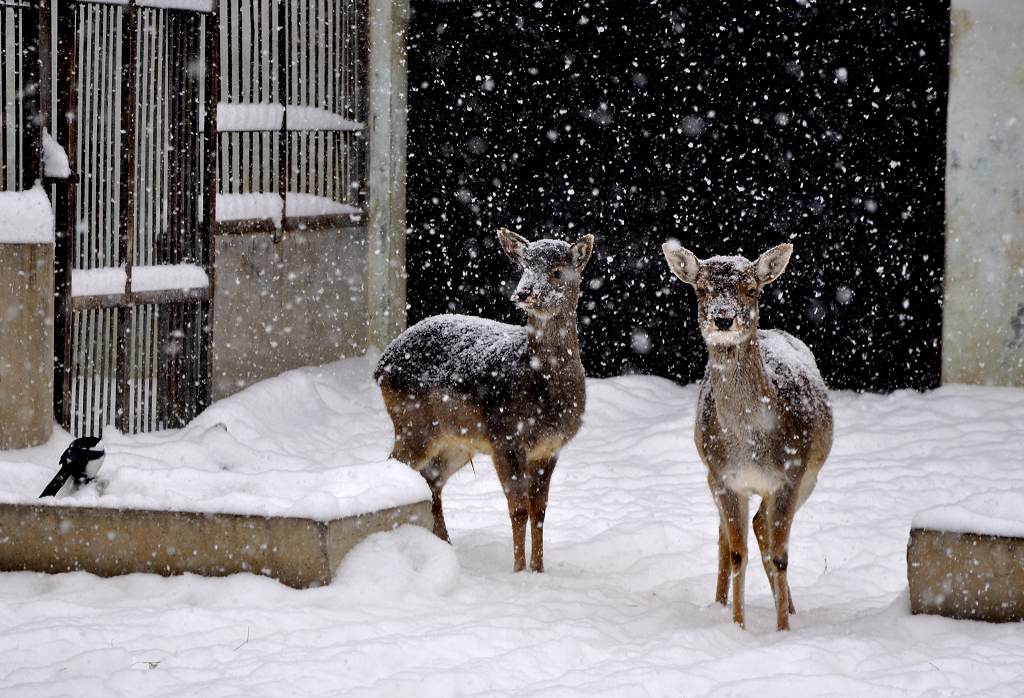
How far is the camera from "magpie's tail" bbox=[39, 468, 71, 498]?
634cm

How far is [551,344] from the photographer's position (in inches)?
277

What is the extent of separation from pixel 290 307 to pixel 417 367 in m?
4.35

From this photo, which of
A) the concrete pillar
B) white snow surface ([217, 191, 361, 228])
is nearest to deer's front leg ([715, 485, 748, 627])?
white snow surface ([217, 191, 361, 228])

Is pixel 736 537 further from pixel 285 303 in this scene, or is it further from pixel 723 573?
pixel 285 303

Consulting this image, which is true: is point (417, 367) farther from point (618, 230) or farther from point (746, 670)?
point (618, 230)

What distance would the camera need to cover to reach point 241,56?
10.8 m

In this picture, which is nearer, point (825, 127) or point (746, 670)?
point (746, 670)

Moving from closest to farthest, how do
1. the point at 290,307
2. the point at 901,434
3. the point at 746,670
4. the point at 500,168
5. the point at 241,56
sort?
the point at 746,670, the point at 901,434, the point at 241,56, the point at 290,307, the point at 500,168

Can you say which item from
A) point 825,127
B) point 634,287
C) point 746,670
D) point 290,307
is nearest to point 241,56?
point 290,307

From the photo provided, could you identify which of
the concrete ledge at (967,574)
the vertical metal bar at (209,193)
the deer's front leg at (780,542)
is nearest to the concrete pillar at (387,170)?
the vertical metal bar at (209,193)

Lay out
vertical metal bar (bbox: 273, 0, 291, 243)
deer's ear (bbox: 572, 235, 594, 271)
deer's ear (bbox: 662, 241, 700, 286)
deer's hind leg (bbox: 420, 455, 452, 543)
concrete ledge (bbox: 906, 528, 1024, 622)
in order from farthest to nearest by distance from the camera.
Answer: vertical metal bar (bbox: 273, 0, 291, 243), deer's hind leg (bbox: 420, 455, 452, 543), deer's ear (bbox: 572, 235, 594, 271), deer's ear (bbox: 662, 241, 700, 286), concrete ledge (bbox: 906, 528, 1024, 622)

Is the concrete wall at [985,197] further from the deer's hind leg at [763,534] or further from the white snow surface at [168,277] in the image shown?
the white snow surface at [168,277]

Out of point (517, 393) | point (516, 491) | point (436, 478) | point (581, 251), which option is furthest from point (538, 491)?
point (581, 251)

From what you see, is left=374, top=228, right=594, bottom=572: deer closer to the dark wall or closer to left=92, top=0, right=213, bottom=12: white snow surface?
left=92, top=0, right=213, bottom=12: white snow surface
